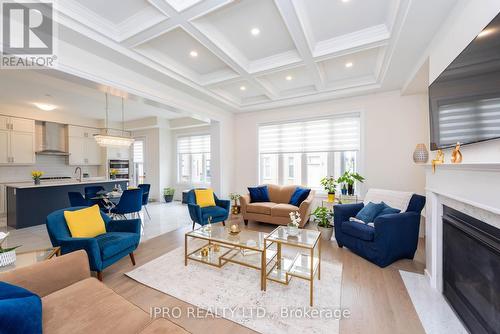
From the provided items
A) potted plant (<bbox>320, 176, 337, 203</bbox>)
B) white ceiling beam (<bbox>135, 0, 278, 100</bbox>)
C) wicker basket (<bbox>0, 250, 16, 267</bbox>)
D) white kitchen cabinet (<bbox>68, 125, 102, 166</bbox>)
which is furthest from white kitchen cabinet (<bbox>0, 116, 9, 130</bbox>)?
potted plant (<bbox>320, 176, 337, 203</bbox>)

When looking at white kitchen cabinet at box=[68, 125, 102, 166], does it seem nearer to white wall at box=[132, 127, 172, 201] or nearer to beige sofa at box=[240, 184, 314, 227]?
white wall at box=[132, 127, 172, 201]

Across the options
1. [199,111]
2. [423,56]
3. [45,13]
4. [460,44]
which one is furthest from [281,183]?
[45,13]

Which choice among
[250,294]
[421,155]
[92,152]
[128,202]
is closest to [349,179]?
[421,155]

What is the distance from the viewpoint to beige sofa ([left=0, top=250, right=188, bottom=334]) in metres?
1.16

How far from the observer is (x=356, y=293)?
6.95 ft

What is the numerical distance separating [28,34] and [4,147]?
4.98 m

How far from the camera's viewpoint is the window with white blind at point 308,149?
444 centimetres

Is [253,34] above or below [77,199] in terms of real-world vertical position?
above

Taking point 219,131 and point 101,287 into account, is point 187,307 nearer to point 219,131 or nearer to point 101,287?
point 101,287

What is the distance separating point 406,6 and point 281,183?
3912 millimetres

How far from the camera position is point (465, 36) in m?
1.75

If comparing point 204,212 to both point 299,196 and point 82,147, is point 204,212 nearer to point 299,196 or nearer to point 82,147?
point 299,196

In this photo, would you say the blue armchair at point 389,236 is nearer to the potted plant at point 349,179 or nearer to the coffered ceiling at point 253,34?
the potted plant at point 349,179

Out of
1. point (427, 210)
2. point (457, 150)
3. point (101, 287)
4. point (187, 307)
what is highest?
point (457, 150)
